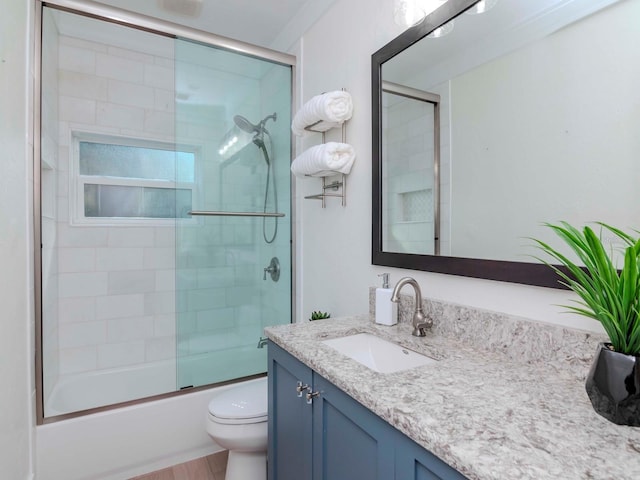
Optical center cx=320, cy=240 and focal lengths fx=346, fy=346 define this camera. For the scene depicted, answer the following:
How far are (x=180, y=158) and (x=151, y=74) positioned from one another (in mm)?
820

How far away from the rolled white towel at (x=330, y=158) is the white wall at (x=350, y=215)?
0.05m

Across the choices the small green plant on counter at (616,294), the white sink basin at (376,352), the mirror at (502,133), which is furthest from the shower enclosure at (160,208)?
the small green plant on counter at (616,294)

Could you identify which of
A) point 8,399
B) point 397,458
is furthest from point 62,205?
point 397,458

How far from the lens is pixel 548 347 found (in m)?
0.91

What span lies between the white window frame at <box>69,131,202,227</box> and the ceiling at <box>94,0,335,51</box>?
2.64 ft

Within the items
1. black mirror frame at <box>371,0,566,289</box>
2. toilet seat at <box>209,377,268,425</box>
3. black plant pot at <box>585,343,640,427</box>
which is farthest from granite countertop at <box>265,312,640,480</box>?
toilet seat at <box>209,377,268,425</box>

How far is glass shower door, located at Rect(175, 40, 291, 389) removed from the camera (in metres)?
2.12

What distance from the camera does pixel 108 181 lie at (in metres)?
2.39

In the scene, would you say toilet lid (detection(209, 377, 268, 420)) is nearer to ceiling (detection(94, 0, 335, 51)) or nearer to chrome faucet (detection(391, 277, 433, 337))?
chrome faucet (detection(391, 277, 433, 337))

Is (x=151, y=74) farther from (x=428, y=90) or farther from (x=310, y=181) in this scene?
(x=428, y=90)

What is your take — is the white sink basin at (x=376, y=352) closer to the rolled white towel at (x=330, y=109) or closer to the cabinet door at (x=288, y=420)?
the cabinet door at (x=288, y=420)

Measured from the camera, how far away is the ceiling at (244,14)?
6.81 feet

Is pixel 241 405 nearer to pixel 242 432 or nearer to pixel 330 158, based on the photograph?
pixel 242 432

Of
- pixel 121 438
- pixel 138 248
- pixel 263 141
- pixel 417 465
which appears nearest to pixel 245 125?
pixel 263 141
